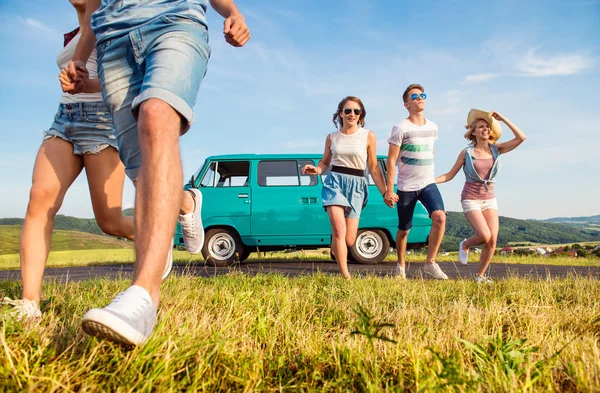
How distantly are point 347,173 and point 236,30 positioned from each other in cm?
293

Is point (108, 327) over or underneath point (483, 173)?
underneath

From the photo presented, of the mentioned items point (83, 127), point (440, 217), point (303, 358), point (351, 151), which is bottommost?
point (303, 358)

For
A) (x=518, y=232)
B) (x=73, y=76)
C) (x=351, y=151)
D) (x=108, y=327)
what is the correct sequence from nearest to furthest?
(x=108, y=327), (x=73, y=76), (x=351, y=151), (x=518, y=232)

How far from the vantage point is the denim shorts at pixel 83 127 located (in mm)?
2492

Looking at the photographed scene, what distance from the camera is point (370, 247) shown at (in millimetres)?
8883

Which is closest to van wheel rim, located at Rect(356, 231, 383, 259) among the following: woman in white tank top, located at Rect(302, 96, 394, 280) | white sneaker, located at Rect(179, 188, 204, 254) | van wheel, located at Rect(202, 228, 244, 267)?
van wheel, located at Rect(202, 228, 244, 267)

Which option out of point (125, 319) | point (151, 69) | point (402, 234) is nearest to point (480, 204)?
point (402, 234)

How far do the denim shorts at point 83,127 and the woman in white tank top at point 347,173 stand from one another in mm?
2366

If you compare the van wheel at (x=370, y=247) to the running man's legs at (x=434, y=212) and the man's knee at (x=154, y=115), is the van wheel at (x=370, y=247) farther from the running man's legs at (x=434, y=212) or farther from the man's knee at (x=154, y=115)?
the man's knee at (x=154, y=115)

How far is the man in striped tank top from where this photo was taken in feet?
16.9

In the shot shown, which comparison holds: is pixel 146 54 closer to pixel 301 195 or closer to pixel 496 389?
pixel 496 389

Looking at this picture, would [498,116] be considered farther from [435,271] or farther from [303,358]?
[303,358]

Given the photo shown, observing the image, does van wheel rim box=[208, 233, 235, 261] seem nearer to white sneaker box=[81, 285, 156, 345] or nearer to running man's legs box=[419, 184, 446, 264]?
running man's legs box=[419, 184, 446, 264]

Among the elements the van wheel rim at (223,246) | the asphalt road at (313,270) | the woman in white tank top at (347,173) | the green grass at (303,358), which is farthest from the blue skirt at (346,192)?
the van wheel rim at (223,246)
